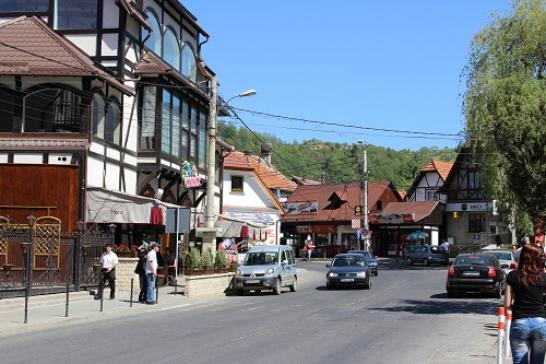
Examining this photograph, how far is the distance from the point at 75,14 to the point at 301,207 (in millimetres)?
48045

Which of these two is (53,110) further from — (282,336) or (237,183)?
(237,183)

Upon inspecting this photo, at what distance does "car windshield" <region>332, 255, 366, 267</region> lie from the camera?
98.7ft

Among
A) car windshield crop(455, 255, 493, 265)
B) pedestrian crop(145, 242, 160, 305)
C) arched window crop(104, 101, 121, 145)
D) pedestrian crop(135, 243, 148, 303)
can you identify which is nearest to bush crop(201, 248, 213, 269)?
pedestrian crop(135, 243, 148, 303)

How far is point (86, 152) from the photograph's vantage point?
83.8ft

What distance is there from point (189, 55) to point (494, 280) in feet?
64.7

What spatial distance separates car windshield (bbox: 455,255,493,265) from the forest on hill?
52730mm

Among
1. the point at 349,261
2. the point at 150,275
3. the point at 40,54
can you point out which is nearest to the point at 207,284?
the point at 150,275

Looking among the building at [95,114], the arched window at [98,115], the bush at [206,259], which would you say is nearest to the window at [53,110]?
the building at [95,114]

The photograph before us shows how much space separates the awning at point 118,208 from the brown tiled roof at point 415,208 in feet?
144

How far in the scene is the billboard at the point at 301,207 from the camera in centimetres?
7456

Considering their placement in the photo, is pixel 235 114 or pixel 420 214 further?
pixel 420 214

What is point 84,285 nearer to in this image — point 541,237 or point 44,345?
point 44,345

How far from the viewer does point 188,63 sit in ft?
121

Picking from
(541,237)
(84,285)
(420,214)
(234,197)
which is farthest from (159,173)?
(420,214)
